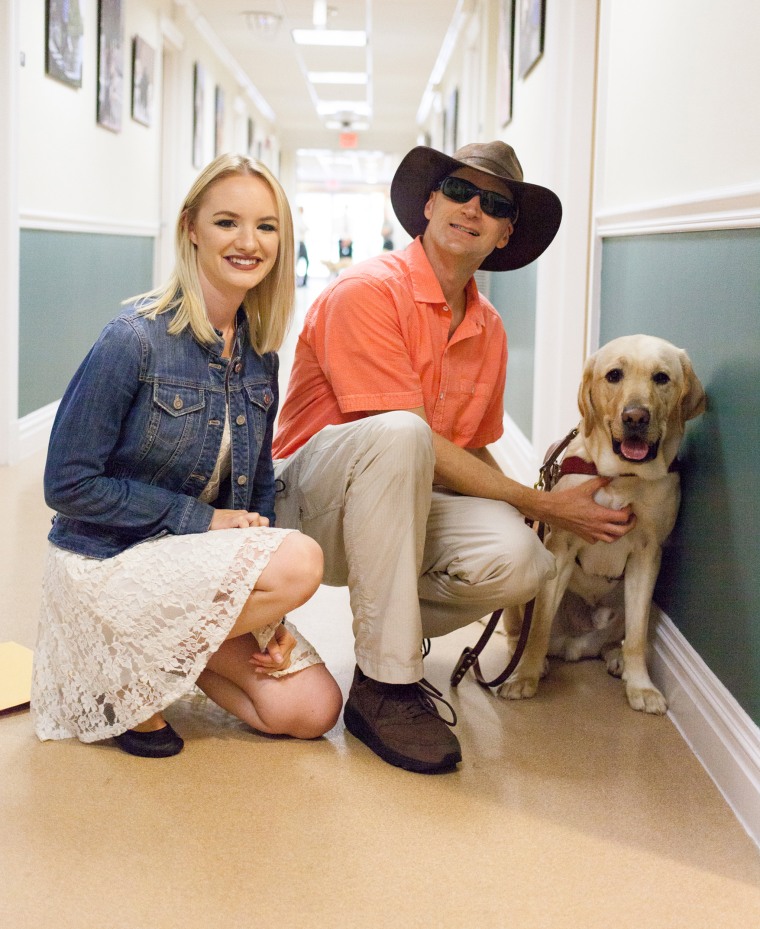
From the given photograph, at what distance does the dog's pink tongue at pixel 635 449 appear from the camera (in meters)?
2.14

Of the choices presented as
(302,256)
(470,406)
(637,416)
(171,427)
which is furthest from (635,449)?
A: (302,256)

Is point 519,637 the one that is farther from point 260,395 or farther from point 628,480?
point 260,395

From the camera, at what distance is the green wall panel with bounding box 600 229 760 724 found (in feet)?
6.19

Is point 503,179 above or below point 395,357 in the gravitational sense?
above

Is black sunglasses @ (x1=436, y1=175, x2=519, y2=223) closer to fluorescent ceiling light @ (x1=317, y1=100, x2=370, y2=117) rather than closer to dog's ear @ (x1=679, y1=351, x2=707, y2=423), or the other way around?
dog's ear @ (x1=679, y1=351, x2=707, y2=423)

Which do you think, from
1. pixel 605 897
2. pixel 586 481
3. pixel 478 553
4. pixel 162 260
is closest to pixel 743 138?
pixel 586 481

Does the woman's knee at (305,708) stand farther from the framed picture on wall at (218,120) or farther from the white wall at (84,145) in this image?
the framed picture on wall at (218,120)

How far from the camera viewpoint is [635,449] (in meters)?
2.15

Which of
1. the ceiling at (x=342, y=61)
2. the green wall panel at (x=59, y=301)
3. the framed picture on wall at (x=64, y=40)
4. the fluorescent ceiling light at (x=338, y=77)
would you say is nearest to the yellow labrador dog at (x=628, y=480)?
the green wall panel at (x=59, y=301)

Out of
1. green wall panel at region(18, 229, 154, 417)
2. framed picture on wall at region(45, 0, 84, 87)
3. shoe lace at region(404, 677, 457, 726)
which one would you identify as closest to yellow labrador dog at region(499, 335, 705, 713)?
shoe lace at region(404, 677, 457, 726)

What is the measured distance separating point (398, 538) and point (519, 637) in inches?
23.5

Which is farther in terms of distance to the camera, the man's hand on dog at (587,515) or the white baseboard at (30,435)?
the white baseboard at (30,435)

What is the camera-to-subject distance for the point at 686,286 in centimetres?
233

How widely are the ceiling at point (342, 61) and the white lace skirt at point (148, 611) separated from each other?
6.83 m
